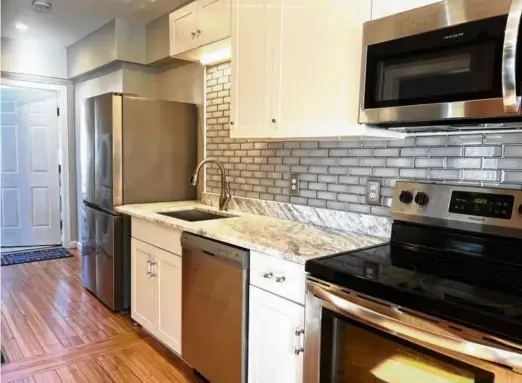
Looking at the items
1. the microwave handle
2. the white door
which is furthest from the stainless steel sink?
the white door

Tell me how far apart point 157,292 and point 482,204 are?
1.92 meters

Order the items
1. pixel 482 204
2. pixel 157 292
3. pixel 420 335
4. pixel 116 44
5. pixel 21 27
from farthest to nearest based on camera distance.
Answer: pixel 21 27, pixel 116 44, pixel 157 292, pixel 482 204, pixel 420 335

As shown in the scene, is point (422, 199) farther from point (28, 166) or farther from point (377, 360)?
point (28, 166)

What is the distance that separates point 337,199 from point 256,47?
925 millimetres

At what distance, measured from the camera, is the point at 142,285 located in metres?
2.74

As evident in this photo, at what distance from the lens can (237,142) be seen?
114 inches

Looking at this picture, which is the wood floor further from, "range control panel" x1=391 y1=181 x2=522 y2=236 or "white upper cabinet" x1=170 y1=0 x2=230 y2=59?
"white upper cabinet" x1=170 y1=0 x2=230 y2=59

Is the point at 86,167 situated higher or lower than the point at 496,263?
higher

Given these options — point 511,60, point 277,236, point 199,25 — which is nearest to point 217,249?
point 277,236

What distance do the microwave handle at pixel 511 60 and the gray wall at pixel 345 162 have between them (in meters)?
0.39

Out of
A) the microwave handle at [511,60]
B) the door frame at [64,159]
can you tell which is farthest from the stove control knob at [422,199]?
the door frame at [64,159]

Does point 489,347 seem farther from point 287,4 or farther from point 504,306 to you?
point 287,4

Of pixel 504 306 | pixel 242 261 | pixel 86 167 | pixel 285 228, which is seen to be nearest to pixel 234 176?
pixel 285 228

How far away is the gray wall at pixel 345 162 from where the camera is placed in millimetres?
1577
